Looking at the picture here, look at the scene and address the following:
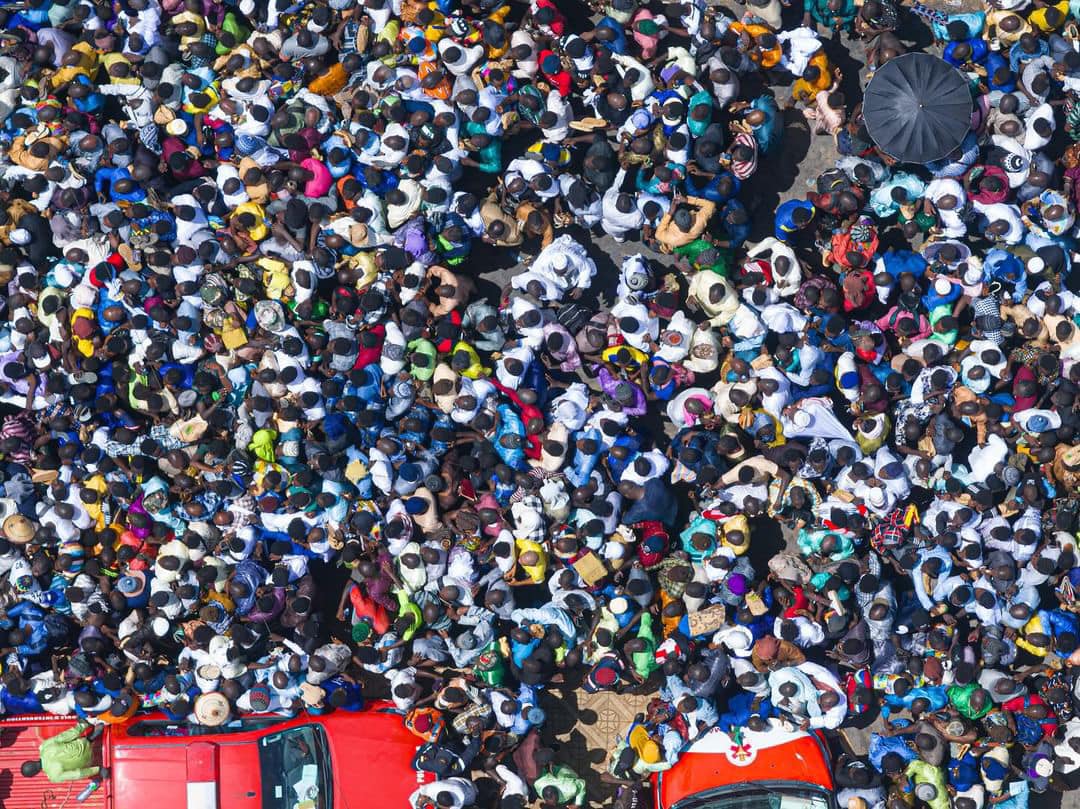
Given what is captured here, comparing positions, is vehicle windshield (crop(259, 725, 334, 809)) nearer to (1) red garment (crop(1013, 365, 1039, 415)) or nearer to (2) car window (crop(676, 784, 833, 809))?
(2) car window (crop(676, 784, 833, 809))

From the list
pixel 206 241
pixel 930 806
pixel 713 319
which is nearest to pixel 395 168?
pixel 206 241

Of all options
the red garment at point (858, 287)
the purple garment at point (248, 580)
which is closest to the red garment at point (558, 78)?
the red garment at point (858, 287)

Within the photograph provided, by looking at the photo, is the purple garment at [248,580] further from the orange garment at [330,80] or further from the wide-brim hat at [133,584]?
the orange garment at [330,80]

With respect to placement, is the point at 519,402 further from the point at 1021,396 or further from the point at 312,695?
the point at 1021,396

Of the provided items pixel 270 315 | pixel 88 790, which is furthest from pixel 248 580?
pixel 270 315

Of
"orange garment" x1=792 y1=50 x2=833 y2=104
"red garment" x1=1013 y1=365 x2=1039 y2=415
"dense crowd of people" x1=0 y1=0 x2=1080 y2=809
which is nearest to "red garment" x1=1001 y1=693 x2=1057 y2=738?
"dense crowd of people" x1=0 y1=0 x2=1080 y2=809
